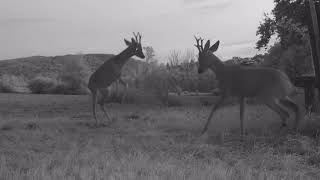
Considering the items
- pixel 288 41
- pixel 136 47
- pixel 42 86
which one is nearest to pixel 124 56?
pixel 136 47

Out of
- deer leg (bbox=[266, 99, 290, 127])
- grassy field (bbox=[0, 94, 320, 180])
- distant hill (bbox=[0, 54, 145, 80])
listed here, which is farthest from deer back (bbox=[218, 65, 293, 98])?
distant hill (bbox=[0, 54, 145, 80])

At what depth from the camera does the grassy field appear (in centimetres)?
632

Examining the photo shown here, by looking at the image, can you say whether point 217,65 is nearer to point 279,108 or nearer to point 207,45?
point 207,45

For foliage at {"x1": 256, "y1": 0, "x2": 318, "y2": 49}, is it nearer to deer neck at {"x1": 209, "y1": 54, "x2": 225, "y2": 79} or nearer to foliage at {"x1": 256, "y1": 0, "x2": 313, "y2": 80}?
foliage at {"x1": 256, "y1": 0, "x2": 313, "y2": 80}

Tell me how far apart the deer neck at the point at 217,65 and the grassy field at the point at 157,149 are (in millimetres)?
1271

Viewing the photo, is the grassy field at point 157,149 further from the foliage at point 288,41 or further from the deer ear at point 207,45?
the foliage at point 288,41

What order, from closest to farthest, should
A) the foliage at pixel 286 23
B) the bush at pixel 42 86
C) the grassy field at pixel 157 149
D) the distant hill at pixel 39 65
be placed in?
the grassy field at pixel 157 149 → the foliage at pixel 286 23 → the bush at pixel 42 86 → the distant hill at pixel 39 65

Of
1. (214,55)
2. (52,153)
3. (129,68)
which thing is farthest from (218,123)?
(129,68)

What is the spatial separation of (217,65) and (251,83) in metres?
0.90

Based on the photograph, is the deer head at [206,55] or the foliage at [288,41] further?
the foliage at [288,41]

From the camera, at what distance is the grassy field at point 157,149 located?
249 inches

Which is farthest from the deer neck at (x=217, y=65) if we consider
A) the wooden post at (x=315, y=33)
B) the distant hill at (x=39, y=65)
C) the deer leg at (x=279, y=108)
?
the distant hill at (x=39, y=65)

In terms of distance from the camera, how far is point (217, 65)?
416 inches

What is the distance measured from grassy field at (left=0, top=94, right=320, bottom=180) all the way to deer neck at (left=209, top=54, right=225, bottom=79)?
4.17 ft
